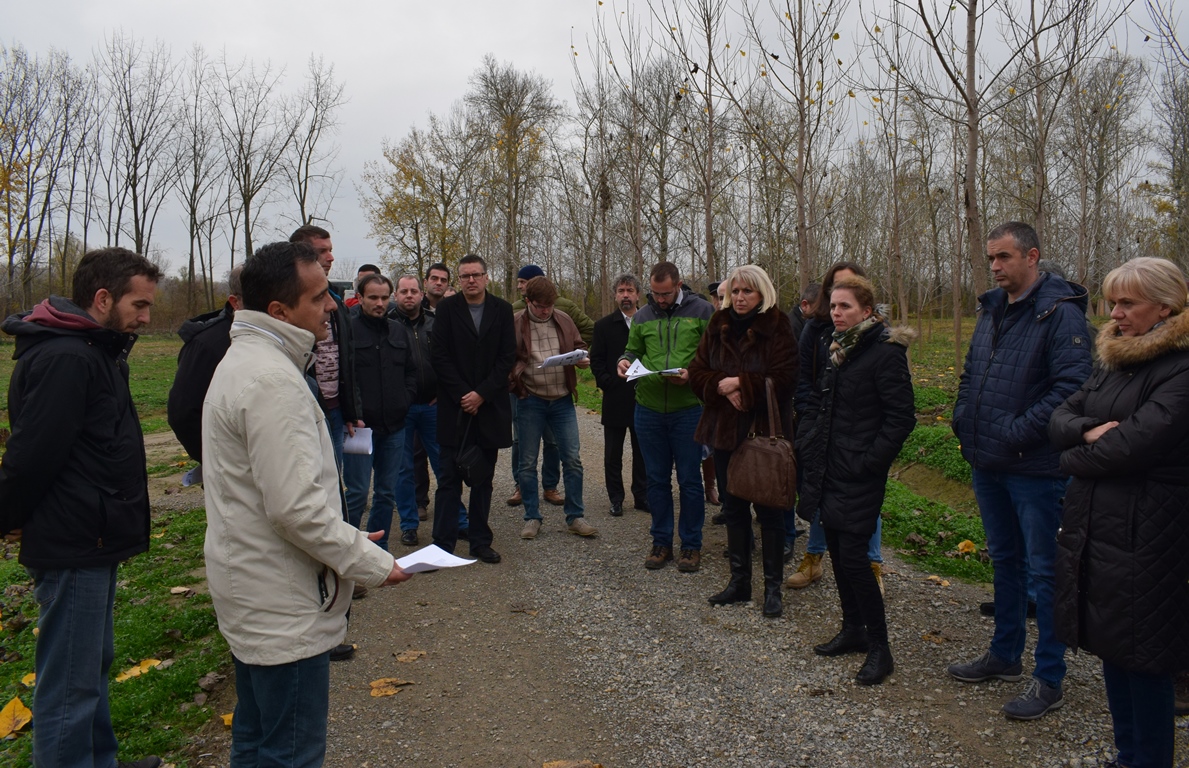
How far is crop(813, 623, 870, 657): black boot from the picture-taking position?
14.0ft

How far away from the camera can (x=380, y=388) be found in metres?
5.61

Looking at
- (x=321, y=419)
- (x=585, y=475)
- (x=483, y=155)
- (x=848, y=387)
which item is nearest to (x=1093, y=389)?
(x=848, y=387)

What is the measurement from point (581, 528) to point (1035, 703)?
379cm

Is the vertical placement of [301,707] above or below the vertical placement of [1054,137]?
below

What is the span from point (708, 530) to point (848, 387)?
2.94 metres

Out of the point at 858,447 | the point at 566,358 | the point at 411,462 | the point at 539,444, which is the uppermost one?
the point at 566,358

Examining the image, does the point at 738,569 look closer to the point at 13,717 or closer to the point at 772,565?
the point at 772,565

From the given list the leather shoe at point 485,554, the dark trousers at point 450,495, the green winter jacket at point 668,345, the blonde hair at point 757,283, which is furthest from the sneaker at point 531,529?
the blonde hair at point 757,283

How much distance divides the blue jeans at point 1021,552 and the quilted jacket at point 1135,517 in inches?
28.9

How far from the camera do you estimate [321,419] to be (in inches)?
97.5

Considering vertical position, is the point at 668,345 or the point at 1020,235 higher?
the point at 1020,235

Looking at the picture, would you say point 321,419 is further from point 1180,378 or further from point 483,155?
point 483,155

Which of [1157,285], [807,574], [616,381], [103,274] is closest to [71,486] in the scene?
[103,274]

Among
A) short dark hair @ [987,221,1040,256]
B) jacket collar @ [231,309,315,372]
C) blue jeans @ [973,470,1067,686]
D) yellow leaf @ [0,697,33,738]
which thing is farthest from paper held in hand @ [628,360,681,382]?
yellow leaf @ [0,697,33,738]
